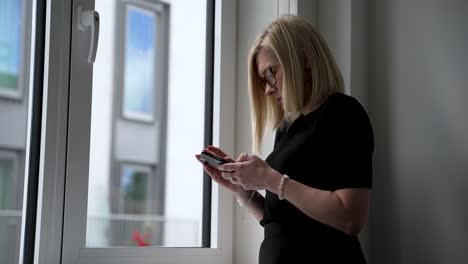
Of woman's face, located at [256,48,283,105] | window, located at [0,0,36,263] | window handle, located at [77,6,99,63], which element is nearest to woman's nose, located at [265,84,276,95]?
woman's face, located at [256,48,283,105]

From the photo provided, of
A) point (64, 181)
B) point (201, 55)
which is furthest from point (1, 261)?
point (201, 55)

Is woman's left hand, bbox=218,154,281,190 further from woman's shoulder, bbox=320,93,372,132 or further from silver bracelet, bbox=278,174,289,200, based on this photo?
woman's shoulder, bbox=320,93,372,132

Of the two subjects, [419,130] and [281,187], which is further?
[419,130]

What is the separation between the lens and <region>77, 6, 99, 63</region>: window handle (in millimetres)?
1434

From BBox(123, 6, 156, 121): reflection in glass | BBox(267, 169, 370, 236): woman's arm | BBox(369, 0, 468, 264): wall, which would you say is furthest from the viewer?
BBox(123, 6, 156, 121): reflection in glass

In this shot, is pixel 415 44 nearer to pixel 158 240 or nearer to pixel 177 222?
pixel 177 222

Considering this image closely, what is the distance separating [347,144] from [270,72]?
0.30m

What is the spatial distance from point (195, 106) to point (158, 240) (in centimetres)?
82

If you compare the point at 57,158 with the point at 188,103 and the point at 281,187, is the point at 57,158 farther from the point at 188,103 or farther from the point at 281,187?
the point at 188,103

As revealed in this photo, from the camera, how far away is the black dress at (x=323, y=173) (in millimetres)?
1287

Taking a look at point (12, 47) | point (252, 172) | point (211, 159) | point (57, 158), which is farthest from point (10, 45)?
point (252, 172)

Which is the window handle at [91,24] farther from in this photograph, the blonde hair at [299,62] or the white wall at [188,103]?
the white wall at [188,103]

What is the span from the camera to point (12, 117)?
4.55 feet

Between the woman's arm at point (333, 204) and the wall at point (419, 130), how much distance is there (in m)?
0.42
